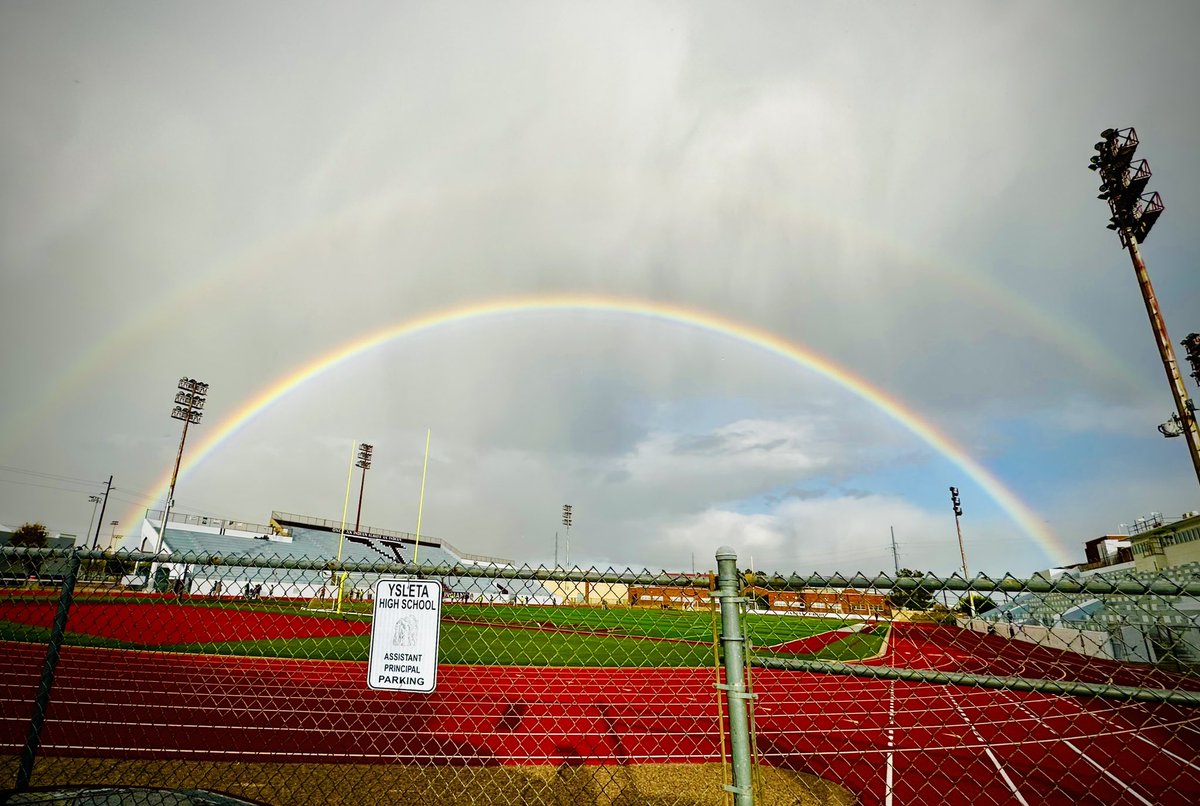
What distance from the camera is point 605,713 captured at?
10.0 meters

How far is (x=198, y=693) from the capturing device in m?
10.1

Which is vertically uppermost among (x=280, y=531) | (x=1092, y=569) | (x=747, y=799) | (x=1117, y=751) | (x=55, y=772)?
(x=280, y=531)

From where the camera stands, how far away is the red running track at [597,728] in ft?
23.4

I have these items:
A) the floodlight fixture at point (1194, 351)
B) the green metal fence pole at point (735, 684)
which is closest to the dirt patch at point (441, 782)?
the green metal fence pole at point (735, 684)

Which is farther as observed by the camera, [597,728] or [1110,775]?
[597,728]

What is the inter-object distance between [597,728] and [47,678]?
7086 mm

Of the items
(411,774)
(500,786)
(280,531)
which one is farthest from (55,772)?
(280,531)

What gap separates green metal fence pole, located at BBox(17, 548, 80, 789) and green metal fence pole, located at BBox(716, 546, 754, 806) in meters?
3.84

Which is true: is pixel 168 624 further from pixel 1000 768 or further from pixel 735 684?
pixel 735 684

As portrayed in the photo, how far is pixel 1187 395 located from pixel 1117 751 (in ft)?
46.2

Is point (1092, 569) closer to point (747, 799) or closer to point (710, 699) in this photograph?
point (710, 699)

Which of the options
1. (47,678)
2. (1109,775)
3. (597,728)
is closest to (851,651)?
(1109,775)

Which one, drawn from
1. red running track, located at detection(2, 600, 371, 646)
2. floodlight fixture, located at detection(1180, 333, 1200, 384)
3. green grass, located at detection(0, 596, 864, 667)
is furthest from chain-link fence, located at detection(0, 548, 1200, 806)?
floodlight fixture, located at detection(1180, 333, 1200, 384)

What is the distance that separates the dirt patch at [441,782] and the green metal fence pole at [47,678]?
8.07 ft
